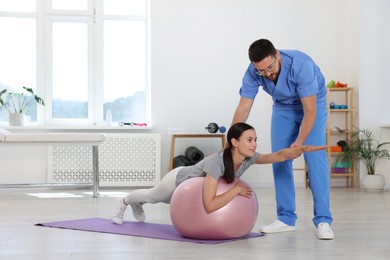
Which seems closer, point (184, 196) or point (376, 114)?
point (184, 196)

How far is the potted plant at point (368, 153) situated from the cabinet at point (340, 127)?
0.39 ft

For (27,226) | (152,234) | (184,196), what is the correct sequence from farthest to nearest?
(27,226) → (152,234) → (184,196)

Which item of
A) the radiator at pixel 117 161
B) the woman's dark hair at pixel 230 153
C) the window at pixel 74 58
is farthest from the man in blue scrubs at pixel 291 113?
the window at pixel 74 58

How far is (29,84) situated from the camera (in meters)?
7.66

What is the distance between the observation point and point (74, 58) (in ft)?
25.4

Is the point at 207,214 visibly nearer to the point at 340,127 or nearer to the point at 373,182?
the point at 373,182

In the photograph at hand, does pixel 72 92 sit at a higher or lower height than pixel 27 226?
higher

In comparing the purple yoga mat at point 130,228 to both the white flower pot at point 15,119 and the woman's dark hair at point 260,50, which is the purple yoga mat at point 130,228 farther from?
the white flower pot at point 15,119

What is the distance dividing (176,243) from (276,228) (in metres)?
0.70

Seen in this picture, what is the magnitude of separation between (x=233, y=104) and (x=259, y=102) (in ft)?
1.03

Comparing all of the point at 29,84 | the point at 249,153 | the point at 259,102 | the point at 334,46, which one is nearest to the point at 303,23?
the point at 334,46

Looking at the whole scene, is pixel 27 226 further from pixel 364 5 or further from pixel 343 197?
pixel 364 5

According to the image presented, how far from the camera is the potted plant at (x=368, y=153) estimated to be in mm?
7160

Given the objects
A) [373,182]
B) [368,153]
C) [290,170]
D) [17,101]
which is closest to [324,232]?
[290,170]
